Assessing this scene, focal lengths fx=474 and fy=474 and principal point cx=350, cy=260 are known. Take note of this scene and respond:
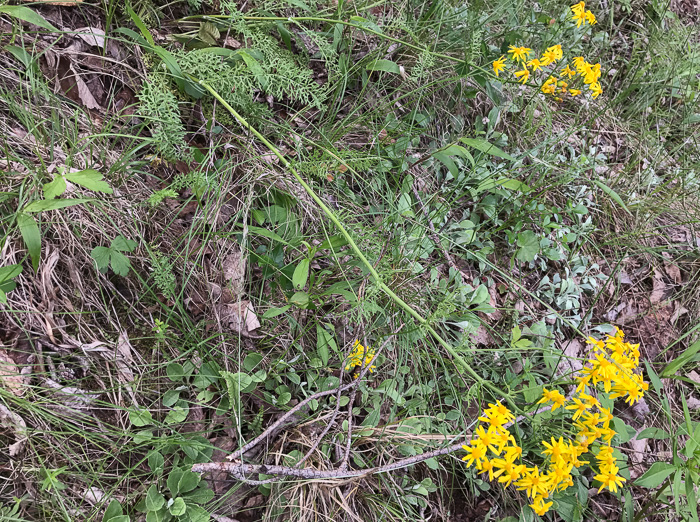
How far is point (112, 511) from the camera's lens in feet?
4.59

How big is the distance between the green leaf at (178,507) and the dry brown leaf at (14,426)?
470mm

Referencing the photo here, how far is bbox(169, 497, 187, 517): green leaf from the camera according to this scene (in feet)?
4.67

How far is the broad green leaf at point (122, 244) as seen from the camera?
1620 mm

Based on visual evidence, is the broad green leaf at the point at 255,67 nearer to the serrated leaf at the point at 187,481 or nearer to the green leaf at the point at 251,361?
the green leaf at the point at 251,361

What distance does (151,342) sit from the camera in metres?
1.65

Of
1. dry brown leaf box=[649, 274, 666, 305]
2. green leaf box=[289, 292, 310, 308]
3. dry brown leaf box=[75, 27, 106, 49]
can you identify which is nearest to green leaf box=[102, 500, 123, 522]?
green leaf box=[289, 292, 310, 308]

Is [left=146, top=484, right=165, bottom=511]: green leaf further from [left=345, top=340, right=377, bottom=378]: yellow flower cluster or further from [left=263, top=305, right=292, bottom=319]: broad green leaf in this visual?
[left=345, top=340, right=377, bottom=378]: yellow flower cluster

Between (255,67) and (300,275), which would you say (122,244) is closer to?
(300,275)

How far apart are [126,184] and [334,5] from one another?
128 cm

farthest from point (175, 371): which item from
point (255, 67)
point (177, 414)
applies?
point (255, 67)

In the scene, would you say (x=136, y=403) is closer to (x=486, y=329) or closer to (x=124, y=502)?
(x=124, y=502)

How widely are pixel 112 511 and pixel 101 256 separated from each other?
782mm

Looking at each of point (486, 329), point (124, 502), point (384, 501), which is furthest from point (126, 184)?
point (486, 329)

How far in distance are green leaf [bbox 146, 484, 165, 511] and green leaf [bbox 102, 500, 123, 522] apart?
8cm
